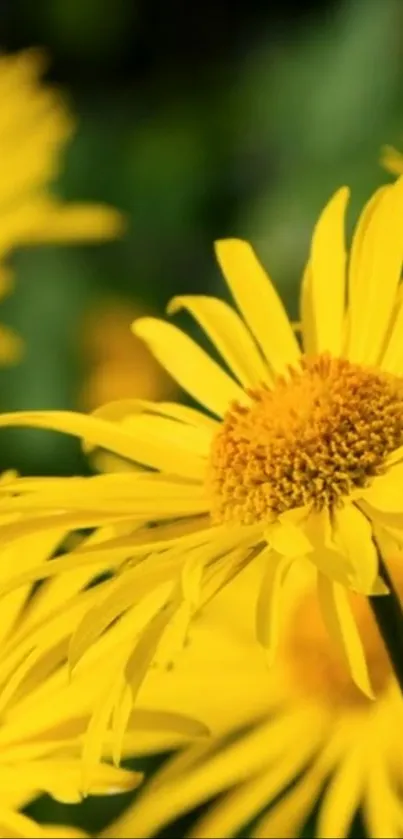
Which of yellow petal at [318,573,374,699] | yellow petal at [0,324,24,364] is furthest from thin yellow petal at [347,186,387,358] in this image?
yellow petal at [0,324,24,364]

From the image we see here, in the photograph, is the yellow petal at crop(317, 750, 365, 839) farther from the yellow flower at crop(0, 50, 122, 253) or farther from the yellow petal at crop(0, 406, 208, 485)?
the yellow flower at crop(0, 50, 122, 253)

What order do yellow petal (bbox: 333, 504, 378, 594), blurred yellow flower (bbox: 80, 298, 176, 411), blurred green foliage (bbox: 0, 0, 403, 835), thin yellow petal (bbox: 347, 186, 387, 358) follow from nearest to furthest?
1. yellow petal (bbox: 333, 504, 378, 594)
2. thin yellow petal (bbox: 347, 186, 387, 358)
3. blurred yellow flower (bbox: 80, 298, 176, 411)
4. blurred green foliage (bbox: 0, 0, 403, 835)

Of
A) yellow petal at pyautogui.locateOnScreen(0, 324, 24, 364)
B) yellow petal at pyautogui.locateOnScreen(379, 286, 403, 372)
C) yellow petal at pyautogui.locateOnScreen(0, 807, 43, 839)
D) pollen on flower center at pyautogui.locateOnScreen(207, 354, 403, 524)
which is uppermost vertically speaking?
yellow petal at pyautogui.locateOnScreen(0, 324, 24, 364)

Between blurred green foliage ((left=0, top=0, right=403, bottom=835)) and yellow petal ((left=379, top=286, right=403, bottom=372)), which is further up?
blurred green foliage ((left=0, top=0, right=403, bottom=835))

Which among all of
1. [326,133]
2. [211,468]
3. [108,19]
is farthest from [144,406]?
[108,19]

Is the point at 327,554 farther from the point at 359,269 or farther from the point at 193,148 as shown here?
the point at 193,148

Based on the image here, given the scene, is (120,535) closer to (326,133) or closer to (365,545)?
(365,545)

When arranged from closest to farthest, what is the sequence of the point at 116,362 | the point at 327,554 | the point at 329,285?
1. the point at 327,554
2. the point at 329,285
3. the point at 116,362

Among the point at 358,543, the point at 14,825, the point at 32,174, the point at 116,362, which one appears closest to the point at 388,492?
the point at 358,543
